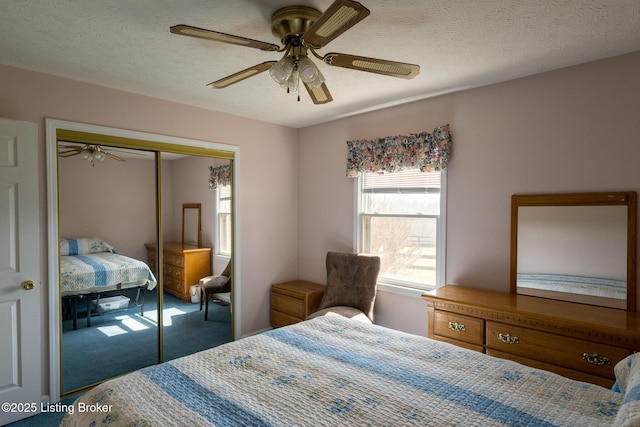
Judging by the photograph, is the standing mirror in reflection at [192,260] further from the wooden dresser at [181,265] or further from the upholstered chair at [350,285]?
the upholstered chair at [350,285]

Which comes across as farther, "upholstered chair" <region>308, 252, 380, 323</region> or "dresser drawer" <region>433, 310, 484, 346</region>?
"upholstered chair" <region>308, 252, 380, 323</region>

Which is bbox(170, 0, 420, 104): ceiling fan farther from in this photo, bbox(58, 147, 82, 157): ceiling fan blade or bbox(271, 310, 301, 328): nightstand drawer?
bbox(271, 310, 301, 328): nightstand drawer

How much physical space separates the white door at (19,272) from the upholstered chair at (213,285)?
132 cm

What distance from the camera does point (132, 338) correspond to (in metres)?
3.10

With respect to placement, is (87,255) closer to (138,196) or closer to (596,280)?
(138,196)

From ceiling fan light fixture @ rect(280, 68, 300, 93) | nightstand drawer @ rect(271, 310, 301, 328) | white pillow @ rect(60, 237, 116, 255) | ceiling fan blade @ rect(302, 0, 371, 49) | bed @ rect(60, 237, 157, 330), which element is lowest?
nightstand drawer @ rect(271, 310, 301, 328)

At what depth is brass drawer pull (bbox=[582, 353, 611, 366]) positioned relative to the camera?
1.95 metres

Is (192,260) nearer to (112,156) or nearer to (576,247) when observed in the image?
(112,156)

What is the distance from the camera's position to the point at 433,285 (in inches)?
126

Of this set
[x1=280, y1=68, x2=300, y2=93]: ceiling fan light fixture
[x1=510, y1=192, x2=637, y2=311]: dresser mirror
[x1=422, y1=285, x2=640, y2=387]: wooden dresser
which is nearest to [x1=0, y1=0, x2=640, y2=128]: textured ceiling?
[x1=280, y1=68, x2=300, y2=93]: ceiling fan light fixture

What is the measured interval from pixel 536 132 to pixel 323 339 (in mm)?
2136

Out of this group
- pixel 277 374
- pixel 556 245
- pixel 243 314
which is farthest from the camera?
pixel 243 314

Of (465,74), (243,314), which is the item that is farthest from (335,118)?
(243,314)

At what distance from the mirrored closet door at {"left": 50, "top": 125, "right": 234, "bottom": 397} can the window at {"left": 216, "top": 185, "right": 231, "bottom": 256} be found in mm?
10
